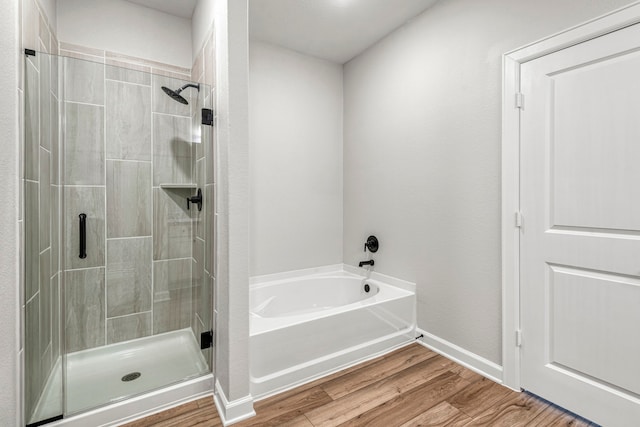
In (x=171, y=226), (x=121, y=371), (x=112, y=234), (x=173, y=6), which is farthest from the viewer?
(x=173, y=6)

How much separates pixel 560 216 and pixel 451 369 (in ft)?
3.94

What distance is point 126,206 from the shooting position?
212 centimetres

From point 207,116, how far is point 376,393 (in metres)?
1.99

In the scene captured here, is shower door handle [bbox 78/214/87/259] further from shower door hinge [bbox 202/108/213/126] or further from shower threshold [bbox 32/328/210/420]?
shower door hinge [bbox 202/108/213/126]

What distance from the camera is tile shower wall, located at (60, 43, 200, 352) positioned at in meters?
1.87

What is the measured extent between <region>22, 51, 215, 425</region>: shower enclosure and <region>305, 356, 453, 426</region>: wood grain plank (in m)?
0.78

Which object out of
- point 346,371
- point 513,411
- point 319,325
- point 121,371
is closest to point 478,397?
point 513,411

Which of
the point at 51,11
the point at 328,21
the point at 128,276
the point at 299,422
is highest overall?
the point at 328,21

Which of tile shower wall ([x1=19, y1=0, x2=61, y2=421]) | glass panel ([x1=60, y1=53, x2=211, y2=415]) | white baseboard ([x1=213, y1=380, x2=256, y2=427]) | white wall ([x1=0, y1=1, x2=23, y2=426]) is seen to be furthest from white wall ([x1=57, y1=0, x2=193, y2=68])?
white baseboard ([x1=213, y1=380, x2=256, y2=427])

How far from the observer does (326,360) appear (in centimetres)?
202

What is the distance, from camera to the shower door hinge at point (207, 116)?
1.89 metres

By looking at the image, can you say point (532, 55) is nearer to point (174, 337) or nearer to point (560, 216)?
point (560, 216)

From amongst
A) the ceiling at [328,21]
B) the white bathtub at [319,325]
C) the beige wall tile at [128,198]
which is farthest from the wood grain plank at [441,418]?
the ceiling at [328,21]

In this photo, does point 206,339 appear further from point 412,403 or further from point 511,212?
point 511,212
